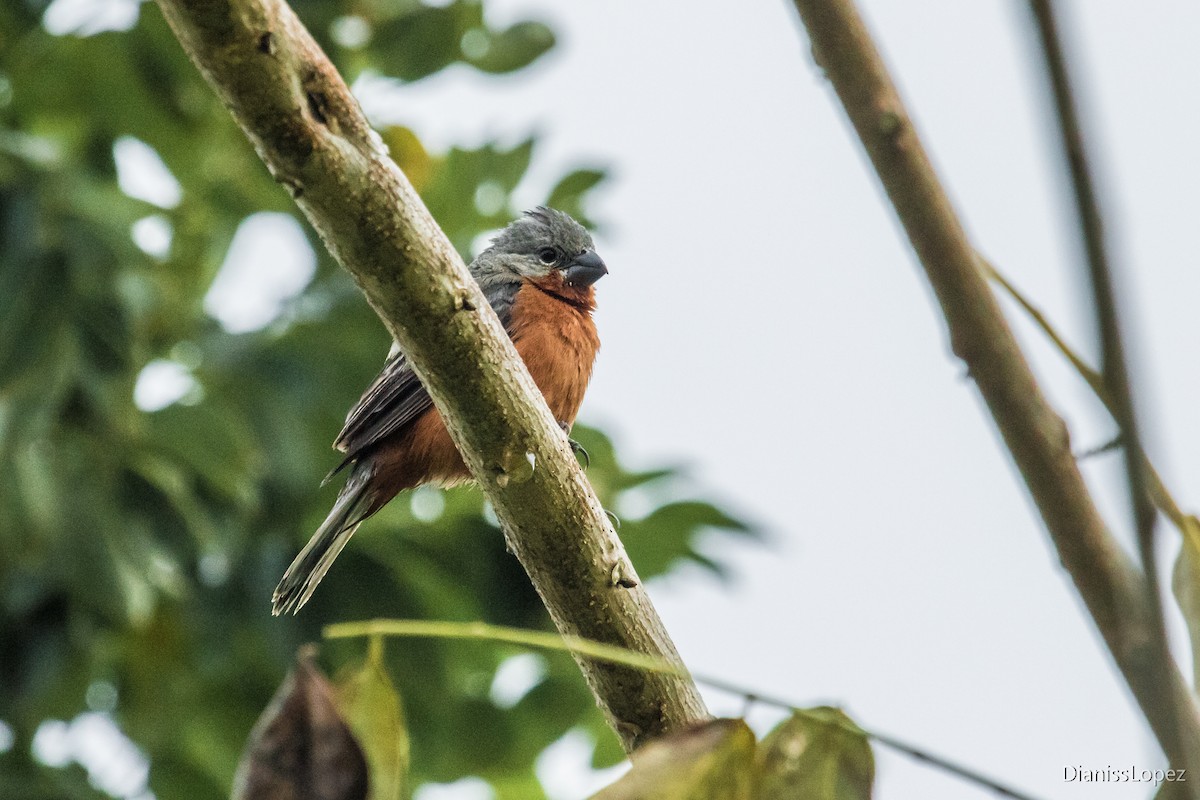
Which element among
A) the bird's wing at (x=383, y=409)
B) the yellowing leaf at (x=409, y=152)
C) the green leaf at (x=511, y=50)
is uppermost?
the green leaf at (x=511, y=50)

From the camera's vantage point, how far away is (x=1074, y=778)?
2174 mm

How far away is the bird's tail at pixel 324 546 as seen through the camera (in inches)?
201

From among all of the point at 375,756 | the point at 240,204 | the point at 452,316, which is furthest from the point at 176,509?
the point at 375,756

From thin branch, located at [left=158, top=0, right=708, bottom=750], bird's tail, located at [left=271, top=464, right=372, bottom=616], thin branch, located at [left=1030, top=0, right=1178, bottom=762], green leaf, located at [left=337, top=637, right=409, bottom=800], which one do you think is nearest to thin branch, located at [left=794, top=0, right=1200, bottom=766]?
thin branch, located at [left=1030, top=0, right=1178, bottom=762]

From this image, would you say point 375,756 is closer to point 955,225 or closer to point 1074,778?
point 955,225

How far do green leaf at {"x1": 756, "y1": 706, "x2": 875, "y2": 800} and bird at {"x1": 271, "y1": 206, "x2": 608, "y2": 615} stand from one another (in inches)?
129

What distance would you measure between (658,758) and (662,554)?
155 inches

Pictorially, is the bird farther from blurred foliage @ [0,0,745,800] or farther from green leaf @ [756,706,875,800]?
green leaf @ [756,706,875,800]

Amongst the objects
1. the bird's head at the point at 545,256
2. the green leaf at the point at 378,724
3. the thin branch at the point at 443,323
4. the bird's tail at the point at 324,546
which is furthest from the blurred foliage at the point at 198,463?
the green leaf at the point at 378,724

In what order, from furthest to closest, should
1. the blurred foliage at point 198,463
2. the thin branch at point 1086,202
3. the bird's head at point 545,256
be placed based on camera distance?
the bird's head at point 545,256
the blurred foliage at point 198,463
the thin branch at point 1086,202

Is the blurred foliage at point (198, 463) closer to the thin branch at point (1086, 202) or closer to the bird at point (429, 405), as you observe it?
the bird at point (429, 405)

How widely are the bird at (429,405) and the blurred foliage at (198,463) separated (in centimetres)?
24

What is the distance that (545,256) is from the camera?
6441 millimetres

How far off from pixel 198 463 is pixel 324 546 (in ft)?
1.93
